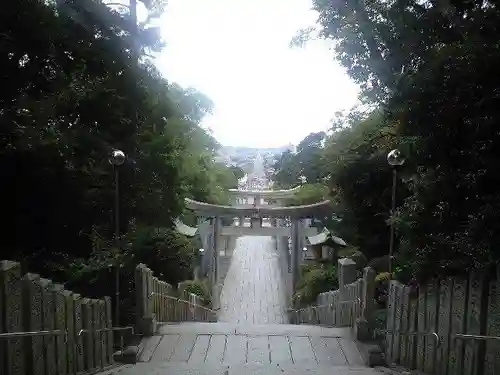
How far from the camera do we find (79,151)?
8133 millimetres

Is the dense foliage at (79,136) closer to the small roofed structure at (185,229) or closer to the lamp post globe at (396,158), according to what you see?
the lamp post globe at (396,158)

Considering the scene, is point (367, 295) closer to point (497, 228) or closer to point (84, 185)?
point (497, 228)

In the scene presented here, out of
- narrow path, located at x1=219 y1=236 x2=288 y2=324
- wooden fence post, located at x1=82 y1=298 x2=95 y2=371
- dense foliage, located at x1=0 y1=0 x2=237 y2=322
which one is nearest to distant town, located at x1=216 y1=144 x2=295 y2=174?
narrow path, located at x1=219 y1=236 x2=288 y2=324

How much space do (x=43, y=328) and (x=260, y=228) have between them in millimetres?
20166

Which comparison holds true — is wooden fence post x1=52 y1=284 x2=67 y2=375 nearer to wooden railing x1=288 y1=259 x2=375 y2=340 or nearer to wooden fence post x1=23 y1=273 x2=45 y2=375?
wooden fence post x1=23 y1=273 x2=45 y2=375

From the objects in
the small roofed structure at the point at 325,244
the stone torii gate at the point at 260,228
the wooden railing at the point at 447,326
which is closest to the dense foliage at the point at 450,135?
the wooden railing at the point at 447,326

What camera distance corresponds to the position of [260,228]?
24.2m

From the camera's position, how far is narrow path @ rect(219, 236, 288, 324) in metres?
17.3

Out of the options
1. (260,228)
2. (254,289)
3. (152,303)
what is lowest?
(254,289)

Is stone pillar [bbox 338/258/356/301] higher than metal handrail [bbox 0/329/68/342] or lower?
lower

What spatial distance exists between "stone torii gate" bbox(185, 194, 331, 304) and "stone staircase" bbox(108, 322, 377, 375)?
29.8 feet

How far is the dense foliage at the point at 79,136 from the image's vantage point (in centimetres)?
757

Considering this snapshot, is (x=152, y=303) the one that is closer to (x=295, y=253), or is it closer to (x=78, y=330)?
(x=78, y=330)

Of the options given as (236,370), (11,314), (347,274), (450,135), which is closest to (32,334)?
(11,314)
